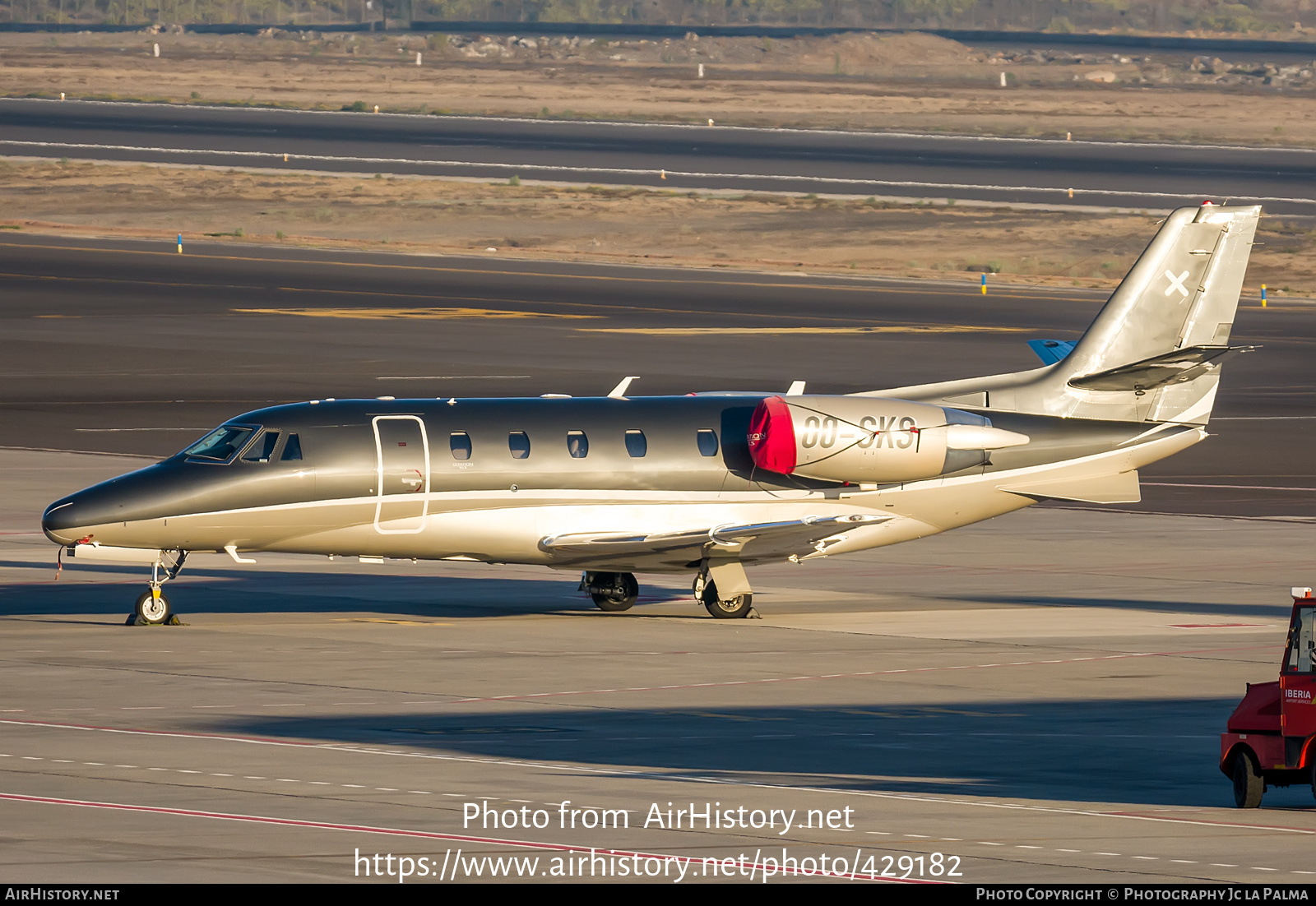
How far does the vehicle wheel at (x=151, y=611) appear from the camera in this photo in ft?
120

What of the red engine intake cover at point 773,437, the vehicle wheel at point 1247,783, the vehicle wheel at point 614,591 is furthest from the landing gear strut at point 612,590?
the vehicle wheel at point 1247,783

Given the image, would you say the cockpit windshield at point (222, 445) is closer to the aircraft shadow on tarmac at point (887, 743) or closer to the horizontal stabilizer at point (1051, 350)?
the aircraft shadow on tarmac at point (887, 743)

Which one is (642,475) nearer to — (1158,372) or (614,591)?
(614,591)

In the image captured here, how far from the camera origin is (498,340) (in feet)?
277

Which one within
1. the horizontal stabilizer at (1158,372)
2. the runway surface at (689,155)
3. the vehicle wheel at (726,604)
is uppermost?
the runway surface at (689,155)

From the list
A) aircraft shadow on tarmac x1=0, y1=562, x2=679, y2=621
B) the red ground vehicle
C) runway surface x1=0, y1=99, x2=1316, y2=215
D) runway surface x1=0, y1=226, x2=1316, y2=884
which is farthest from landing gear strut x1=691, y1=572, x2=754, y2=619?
runway surface x1=0, y1=99, x2=1316, y2=215

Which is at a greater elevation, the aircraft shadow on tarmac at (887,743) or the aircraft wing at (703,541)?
the aircraft wing at (703,541)

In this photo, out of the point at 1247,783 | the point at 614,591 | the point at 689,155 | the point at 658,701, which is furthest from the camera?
the point at 689,155

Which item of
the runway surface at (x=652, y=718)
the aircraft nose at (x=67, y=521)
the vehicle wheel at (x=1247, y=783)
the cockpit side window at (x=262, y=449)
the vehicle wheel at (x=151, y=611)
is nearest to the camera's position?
the runway surface at (x=652, y=718)

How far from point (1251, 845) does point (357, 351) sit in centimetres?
6258

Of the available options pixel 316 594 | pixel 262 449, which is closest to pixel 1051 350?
pixel 316 594

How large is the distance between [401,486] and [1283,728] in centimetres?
1792

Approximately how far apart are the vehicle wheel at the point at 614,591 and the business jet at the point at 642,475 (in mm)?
30

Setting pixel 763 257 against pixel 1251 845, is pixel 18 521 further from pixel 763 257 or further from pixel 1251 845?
pixel 763 257
